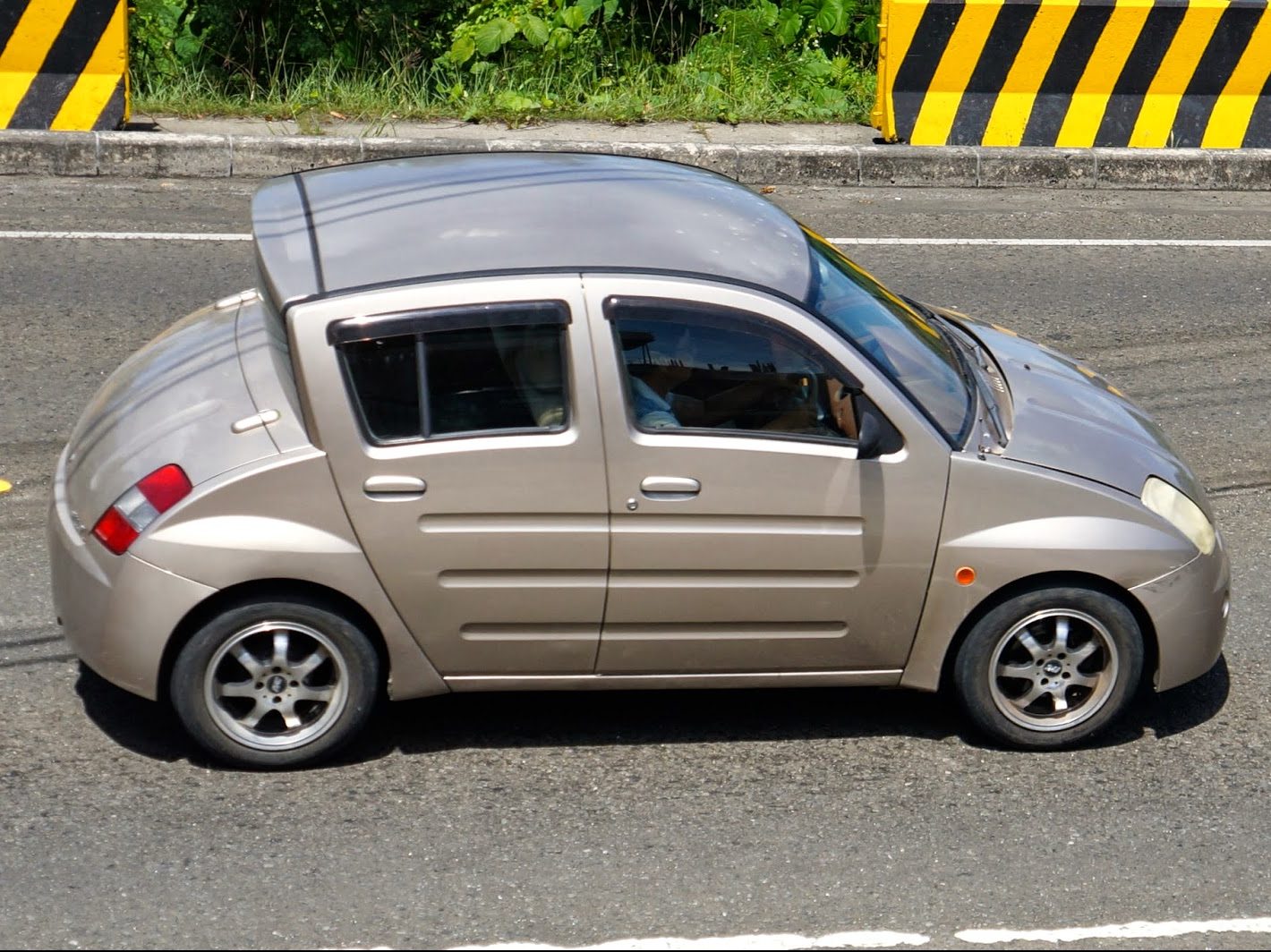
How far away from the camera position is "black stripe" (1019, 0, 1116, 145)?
1223cm

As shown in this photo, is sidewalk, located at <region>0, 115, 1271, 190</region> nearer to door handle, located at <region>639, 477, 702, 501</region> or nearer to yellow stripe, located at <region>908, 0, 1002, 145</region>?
yellow stripe, located at <region>908, 0, 1002, 145</region>

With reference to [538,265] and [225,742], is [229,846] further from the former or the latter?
[538,265]

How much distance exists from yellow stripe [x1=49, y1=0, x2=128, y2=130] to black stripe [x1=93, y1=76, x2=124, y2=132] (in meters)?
0.02

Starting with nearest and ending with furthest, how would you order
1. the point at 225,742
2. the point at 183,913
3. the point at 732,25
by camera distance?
the point at 183,913 < the point at 225,742 < the point at 732,25

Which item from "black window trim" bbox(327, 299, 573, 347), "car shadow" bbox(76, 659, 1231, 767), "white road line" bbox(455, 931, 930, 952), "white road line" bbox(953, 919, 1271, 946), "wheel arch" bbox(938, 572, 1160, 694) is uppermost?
"black window trim" bbox(327, 299, 573, 347)

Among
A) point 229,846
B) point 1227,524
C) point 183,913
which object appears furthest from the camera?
point 1227,524

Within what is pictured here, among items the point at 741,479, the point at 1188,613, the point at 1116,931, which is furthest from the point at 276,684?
the point at 1188,613

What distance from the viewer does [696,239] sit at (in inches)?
204

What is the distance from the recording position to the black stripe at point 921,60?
12117 mm

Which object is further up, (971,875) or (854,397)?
(854,397)

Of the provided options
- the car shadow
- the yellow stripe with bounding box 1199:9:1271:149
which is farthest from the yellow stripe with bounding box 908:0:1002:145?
the car shadow

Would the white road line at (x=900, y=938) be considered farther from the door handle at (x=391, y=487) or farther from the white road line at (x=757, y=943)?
the door handle at (x=391, y=487)

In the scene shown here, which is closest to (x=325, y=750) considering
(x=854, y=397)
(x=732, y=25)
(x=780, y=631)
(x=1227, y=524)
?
(x=780, y=631)

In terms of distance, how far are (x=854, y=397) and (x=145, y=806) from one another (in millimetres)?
2408
